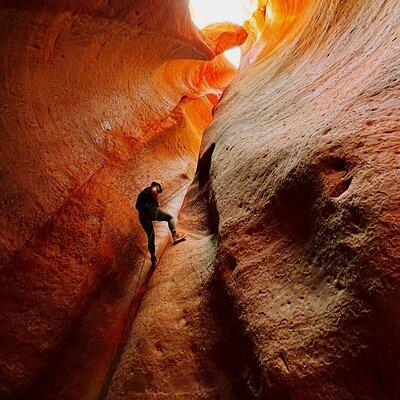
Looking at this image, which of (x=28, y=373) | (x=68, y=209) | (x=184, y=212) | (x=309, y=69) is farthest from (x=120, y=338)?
(x=309, y=69)

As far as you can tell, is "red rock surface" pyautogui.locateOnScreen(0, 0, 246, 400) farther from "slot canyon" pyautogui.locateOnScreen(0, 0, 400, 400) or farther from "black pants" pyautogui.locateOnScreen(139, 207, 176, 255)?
"black pants" pyautogui.locateOnScreen(139, 207, 176, 255)

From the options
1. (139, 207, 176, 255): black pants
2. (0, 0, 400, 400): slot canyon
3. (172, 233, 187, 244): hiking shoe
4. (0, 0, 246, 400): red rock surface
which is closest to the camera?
(0, 0, 400, 400): slot canyon

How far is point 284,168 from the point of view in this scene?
3.59 meters

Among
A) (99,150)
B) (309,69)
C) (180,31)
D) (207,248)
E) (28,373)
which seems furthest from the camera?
(180,31)

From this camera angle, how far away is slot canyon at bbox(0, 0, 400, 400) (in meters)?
2.53

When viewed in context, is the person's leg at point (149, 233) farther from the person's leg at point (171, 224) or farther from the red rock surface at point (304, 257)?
the red rock surface at point (304, 257)

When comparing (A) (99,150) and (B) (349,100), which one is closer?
(B) (349,100)

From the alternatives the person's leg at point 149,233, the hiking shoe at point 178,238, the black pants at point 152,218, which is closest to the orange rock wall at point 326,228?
the hiking shoe at point 178,238

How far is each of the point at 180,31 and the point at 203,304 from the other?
23.4 feet

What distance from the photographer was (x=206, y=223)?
236 inches

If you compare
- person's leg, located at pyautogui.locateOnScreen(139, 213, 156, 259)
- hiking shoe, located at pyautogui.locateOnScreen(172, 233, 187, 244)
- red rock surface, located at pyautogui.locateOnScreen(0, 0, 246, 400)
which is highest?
red rock surface, located at pyautogui.locateOnScreen(0, 0, 246, 400)

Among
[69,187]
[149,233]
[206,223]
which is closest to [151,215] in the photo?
[149,233]

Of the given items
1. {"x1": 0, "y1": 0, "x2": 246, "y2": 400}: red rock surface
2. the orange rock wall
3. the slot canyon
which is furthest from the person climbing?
the orange rock wall

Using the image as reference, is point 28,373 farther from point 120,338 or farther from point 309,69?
point 309,69
